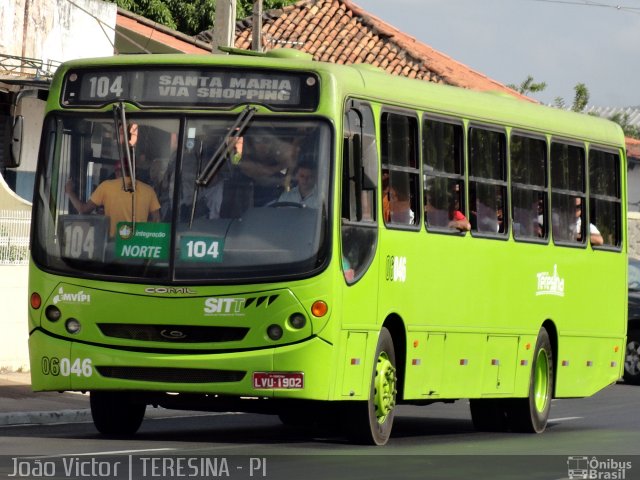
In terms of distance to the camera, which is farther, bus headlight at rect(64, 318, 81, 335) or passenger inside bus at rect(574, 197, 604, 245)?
passenger inside bus at rect(574, 197, 604, 245)

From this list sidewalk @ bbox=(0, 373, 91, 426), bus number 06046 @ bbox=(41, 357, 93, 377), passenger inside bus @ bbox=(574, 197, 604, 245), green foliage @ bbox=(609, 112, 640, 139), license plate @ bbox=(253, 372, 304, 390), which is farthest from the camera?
green foliage @ bbox=(609, 112, 640, 139)

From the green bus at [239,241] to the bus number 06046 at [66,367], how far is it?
0.05 ft

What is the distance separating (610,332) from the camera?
64.7 ft

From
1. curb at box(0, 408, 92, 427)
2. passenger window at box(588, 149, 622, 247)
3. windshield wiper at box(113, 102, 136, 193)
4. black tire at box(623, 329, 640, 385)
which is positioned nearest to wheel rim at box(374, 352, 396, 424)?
windshield wiper at box(113, 102, 136, 193)

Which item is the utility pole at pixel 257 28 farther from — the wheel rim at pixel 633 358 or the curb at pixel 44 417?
the curb at pixel 44 417

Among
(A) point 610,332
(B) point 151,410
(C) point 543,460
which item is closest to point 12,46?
(B) point 151,410

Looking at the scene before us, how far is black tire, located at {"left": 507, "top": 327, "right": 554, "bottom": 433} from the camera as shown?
58.5 ft

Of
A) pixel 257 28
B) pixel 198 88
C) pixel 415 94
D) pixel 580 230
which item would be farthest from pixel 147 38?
pixel 198 88

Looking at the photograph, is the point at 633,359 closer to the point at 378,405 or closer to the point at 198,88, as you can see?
the point at 378,405

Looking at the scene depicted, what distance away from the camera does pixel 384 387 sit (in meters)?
14.6

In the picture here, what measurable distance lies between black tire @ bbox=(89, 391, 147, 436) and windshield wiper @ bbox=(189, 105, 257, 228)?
2.06 metres

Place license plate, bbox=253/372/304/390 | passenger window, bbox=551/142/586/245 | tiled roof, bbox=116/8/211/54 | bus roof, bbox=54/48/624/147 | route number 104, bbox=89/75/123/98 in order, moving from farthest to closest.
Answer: tiled roof, bbox=116/8/211/54 → passenger window, bbox=551/142/586/245 → route number 104, bbox=89/75/123/98 → bus roof, bbox=54/48/624/147 → license plate, bbox=253/372/304/390

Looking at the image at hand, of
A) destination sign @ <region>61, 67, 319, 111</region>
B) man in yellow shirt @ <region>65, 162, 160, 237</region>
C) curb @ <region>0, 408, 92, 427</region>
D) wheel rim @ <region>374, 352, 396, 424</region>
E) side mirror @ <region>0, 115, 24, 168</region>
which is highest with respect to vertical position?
destination sign @ <region>61, 67, 319, 111</region>

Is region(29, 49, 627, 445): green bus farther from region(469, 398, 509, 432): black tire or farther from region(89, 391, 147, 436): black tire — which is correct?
region(469, 398, 509, 432): black tire
